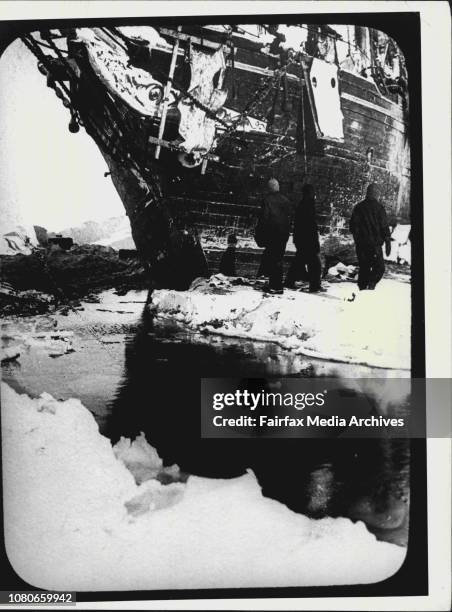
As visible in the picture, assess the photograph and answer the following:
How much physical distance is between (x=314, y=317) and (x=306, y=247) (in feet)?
0.70

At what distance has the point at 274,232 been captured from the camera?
60.8 inches

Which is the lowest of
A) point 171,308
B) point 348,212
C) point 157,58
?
point 171,308

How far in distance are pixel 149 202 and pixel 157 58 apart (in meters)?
0.43

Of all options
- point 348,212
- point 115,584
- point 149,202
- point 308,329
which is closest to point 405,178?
point 348,212

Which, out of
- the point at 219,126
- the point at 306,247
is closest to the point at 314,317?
the point at 306,247

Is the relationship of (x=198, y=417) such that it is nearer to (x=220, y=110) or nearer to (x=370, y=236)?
(x=370, y=236)

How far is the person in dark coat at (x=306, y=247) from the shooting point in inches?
60.9

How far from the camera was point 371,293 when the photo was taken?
156cm

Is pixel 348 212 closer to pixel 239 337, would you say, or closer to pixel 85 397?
pixel 239 337

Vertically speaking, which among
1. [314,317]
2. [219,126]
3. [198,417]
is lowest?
[198,417]

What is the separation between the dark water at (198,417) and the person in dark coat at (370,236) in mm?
292

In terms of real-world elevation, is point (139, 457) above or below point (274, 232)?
below

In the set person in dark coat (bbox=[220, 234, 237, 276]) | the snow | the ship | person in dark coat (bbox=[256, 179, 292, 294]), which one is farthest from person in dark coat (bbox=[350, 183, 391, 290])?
the snow

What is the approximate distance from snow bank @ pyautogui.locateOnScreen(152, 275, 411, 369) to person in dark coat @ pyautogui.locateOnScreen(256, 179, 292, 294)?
61mm
